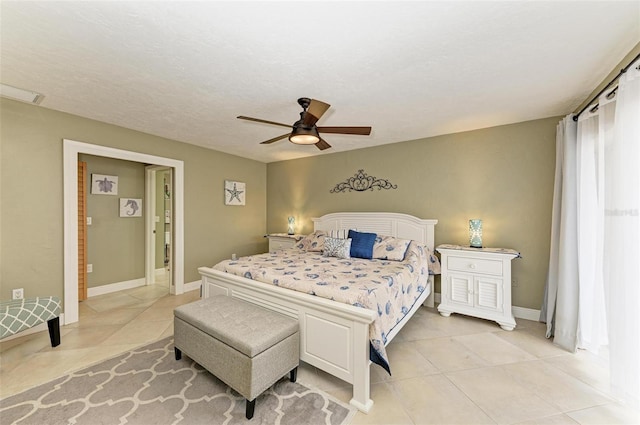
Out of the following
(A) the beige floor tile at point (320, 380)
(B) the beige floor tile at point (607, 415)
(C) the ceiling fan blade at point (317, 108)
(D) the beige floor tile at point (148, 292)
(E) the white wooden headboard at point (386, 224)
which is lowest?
(A) the beige floor tile at point (320, 380)

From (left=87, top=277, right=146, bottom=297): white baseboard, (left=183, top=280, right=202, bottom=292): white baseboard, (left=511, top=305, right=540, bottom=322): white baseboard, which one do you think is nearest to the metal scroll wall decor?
(left=511, top=305, right=540, bottom=322): white baseboard

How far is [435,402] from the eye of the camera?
1.84 m

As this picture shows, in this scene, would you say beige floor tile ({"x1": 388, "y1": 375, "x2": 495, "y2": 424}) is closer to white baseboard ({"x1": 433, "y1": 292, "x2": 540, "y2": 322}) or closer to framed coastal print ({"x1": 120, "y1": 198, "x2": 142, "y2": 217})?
white baseboard ({"x1": 433, "y1": 292, "x2": 540, "y2": 322})

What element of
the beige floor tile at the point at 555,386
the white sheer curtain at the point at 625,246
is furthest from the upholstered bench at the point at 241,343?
the white sheer curtain at the point at 625,246

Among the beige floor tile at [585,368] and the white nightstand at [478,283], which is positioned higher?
the white nightstand at [478,283]

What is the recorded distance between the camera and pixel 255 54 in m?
1.89

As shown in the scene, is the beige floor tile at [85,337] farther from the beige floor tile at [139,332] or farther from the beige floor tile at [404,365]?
the beige floor tile at [404,365]

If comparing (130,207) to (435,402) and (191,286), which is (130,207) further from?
(435,402)

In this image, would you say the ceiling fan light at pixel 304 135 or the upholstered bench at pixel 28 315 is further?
the ceiling fan light at pixel 304 135

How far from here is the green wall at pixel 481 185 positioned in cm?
318

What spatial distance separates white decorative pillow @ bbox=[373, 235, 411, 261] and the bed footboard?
1630mm

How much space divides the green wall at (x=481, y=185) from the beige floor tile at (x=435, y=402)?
2069 mm

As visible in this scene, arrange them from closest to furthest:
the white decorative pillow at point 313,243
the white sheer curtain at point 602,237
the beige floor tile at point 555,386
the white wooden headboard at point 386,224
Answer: the white sheer curtain at point 602,237 → the beige floor tile at point 555,386 → the white wooden headboard at point 386,224 → the white decorative pillow at point 313,243

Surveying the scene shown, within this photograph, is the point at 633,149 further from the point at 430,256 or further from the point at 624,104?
the point at 430,256
